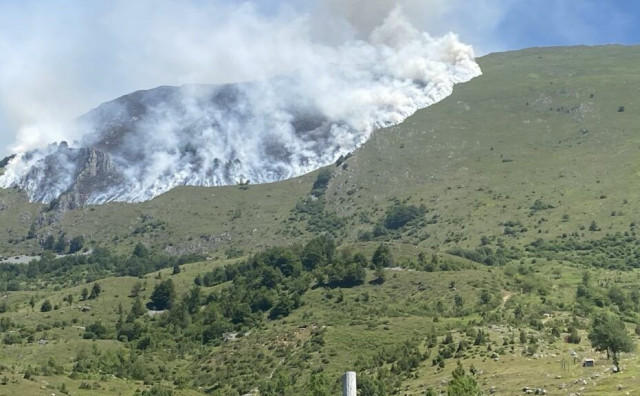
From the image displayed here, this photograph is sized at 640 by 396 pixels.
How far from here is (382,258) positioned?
190500mm

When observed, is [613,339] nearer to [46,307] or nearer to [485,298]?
[485,298]

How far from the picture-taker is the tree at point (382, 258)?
7490 inches

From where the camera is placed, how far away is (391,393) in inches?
4323

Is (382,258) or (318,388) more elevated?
(382,258)

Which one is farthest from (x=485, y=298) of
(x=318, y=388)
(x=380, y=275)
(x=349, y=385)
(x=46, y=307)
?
(x=349, y=385)

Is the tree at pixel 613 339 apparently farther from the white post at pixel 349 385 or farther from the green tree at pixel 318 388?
the white post at pixel 349 385

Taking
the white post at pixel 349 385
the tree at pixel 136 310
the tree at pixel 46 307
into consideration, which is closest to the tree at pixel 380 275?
the tree at pixel 136 310

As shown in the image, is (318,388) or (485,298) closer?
(318,388)

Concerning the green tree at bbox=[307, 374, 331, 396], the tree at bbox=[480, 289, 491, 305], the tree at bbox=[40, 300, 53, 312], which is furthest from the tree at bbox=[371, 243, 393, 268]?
the green tree at bbox=[307, 374, 331, 396]

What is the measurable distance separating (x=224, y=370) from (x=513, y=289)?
2050 inches

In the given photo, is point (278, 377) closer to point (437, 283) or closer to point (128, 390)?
point (128, 390)

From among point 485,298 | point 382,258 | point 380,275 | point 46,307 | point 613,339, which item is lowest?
point 613,339

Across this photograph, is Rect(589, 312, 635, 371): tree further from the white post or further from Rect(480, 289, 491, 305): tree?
Rect(480, 289, 491, 305): tree

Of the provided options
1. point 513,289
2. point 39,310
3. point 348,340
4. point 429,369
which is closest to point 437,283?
point 513,289
